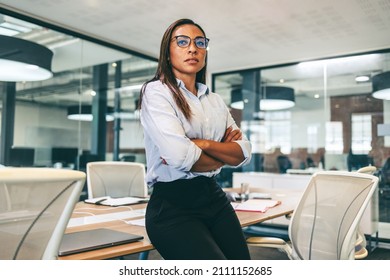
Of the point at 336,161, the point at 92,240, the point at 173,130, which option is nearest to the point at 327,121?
the point at 336,161

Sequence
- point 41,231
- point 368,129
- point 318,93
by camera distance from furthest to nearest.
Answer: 1. point 318,93
2. point 368,129
3. point 41,231

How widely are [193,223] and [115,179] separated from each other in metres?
1.75

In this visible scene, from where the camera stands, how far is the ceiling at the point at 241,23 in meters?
3.30

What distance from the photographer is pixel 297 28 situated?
12.5ft

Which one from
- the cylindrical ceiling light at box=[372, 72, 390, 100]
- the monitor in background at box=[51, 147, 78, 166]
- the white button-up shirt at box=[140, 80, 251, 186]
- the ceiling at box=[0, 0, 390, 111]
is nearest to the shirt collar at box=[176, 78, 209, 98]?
the white button-up shirt at box=[140, 80, 251, 186]

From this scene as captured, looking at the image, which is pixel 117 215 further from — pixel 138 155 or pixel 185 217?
pixel 138 155

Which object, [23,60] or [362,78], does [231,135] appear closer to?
[23,60]

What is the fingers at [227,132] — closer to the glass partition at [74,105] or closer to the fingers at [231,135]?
the fingers at [231,135]

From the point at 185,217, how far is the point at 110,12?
2991mm

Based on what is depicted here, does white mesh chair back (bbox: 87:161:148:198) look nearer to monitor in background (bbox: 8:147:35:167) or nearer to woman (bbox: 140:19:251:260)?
monitor in background (bbox: 8:147:35:167)

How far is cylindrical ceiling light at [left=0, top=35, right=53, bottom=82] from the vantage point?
348 centimetres

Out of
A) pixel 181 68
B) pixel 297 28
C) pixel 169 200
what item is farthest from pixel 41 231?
pixel 297 28

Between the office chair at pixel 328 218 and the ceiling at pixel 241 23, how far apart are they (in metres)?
2.17

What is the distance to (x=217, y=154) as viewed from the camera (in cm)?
126
